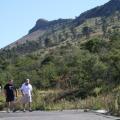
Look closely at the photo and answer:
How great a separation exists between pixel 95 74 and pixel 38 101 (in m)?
20.0

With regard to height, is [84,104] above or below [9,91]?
below

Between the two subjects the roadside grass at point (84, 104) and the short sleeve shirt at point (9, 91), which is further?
the short sleeve shirt at point (9, 91)

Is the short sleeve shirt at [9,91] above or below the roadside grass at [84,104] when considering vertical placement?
above

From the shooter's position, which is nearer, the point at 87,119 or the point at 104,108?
the point at 87,119

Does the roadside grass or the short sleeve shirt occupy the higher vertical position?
the short sleeve shirt

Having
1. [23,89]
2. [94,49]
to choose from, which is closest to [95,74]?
[23,89]

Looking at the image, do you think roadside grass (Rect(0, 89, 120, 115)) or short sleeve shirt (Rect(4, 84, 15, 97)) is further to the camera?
short sleeve shirt (Rect(4, 84, 15, 97))

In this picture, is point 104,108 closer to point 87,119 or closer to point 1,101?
point 87,119

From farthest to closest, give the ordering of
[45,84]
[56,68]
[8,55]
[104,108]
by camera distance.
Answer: [8,55], [56,68], [45,84], [104,108]

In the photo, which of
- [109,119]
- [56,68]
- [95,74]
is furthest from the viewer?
[56,68]

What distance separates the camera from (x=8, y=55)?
172250mm

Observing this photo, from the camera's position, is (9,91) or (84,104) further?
(84,104)

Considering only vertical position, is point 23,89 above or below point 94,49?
below

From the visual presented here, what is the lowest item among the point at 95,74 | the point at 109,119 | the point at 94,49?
the point at 109,119
